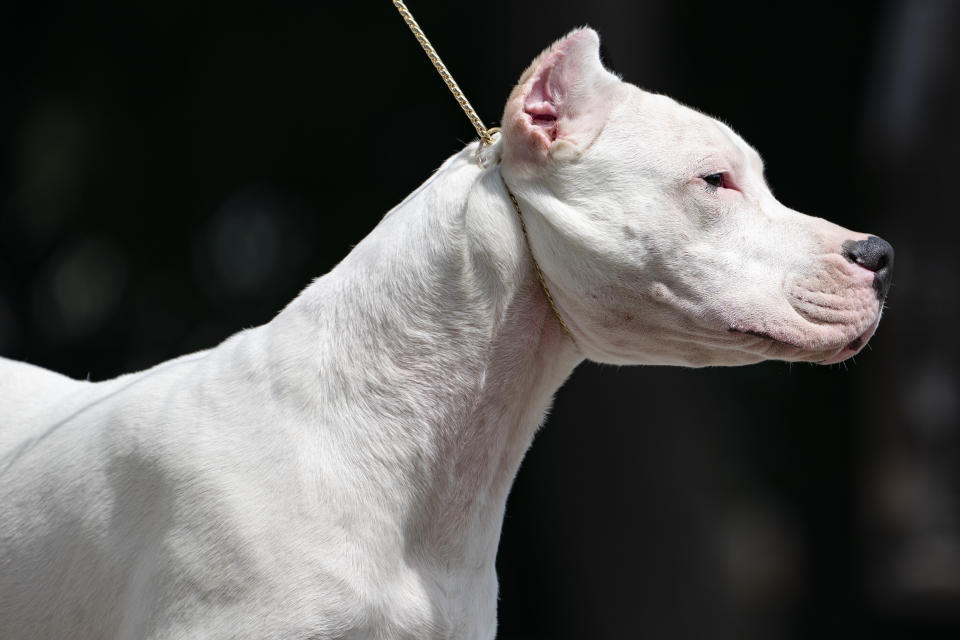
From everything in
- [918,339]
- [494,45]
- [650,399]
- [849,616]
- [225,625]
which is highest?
[225,625]

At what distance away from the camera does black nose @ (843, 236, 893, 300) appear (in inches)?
115

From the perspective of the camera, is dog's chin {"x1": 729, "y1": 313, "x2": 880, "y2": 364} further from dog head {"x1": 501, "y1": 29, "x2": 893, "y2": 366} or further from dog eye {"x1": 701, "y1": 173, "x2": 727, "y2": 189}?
dog eye {"x1": 701, "y1": 173, "x2": 727, "y2": 189}

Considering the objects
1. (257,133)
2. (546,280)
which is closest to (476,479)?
(546,280)

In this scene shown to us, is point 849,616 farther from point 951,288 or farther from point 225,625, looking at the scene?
point 225,625

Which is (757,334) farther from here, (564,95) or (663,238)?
(564,95)

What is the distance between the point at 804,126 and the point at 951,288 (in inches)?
90.5

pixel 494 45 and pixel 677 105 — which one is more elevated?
pixel 677 105

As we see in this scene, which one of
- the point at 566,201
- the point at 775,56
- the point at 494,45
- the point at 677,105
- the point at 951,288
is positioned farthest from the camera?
the point at 951,288

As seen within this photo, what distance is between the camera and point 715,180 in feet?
9.58

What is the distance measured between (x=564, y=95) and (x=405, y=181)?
5.97m

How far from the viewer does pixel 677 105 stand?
3061 millimetres

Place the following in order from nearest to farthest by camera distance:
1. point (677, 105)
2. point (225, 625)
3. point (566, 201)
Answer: point (225, 625), point (566, 201), point (677, 105)

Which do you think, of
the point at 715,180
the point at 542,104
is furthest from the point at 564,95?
the point at 715,180

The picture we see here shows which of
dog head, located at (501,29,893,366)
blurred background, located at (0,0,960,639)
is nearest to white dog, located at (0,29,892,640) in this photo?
dog head, located at (501,29,893,366)
